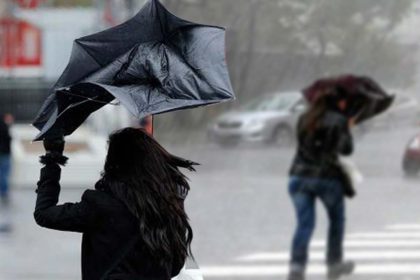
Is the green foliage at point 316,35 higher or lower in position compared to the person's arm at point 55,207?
higher

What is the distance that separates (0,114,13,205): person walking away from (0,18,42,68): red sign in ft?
32.4

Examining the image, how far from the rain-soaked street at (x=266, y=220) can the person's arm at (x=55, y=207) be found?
16.6ft

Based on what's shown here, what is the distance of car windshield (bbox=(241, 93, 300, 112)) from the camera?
9.19 m

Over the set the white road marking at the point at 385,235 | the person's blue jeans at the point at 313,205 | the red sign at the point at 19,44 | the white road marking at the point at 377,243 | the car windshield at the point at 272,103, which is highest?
the red sign at the point at 19,44

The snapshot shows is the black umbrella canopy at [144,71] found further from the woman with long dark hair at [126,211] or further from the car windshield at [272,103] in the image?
the car windshield at [272,103]

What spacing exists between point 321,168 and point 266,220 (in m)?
1.93

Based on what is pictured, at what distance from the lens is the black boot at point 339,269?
809 cm

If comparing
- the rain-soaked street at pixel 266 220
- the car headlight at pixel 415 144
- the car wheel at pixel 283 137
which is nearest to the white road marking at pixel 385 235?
the rain-soaked street at pixel 266 220

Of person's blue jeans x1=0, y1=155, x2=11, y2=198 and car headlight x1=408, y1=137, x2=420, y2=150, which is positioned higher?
car headlight x1=408, y1=137, x2=420, y2=150

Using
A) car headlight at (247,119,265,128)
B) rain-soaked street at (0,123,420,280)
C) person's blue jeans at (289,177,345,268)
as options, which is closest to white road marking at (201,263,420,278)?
rain-soaked street at (0,123,420,280)

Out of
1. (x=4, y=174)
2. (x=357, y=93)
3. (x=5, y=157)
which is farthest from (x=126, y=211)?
(x=4, y=174)

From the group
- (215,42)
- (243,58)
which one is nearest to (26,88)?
(243,58)

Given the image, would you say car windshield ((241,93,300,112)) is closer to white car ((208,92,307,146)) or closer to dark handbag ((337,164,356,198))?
white car ((208,92,307,146))

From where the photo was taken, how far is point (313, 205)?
7.50 metres
